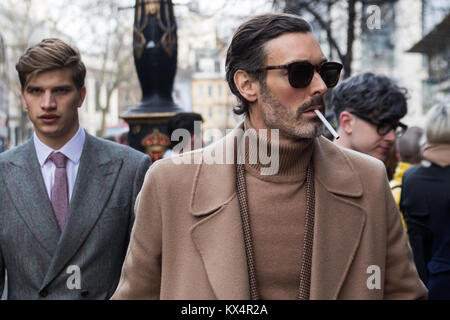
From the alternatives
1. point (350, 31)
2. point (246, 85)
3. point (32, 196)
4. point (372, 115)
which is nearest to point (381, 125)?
point (372, 115)

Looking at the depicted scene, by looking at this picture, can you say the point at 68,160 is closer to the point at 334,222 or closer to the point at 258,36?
the point at 258,36

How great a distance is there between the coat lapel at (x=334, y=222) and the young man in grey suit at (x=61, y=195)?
1.38 m

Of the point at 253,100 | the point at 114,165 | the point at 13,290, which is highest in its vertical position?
the point at 253,100

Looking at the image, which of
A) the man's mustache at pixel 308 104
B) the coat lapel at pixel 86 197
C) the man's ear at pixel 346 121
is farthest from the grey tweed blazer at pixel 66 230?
the man's ear at pixel 346 121

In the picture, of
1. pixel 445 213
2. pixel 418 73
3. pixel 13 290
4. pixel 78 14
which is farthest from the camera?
pixel 418 73

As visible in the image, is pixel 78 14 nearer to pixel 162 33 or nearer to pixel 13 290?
pixel 162 33

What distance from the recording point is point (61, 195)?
3859 millimetres

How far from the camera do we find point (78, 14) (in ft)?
67.6

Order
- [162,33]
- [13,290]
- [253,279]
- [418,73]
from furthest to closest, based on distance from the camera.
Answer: [418,73] < [162,33] < [13,290] < [253,279]

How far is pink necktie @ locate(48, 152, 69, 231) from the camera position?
382 centimetres

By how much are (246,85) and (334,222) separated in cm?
70

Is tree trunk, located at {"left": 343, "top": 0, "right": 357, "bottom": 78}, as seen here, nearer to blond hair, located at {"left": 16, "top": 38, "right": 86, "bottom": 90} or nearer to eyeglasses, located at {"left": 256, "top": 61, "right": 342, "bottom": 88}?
blond hair, located at {"left": 16, "top": 38, "right": 86, "bottom": 90}
